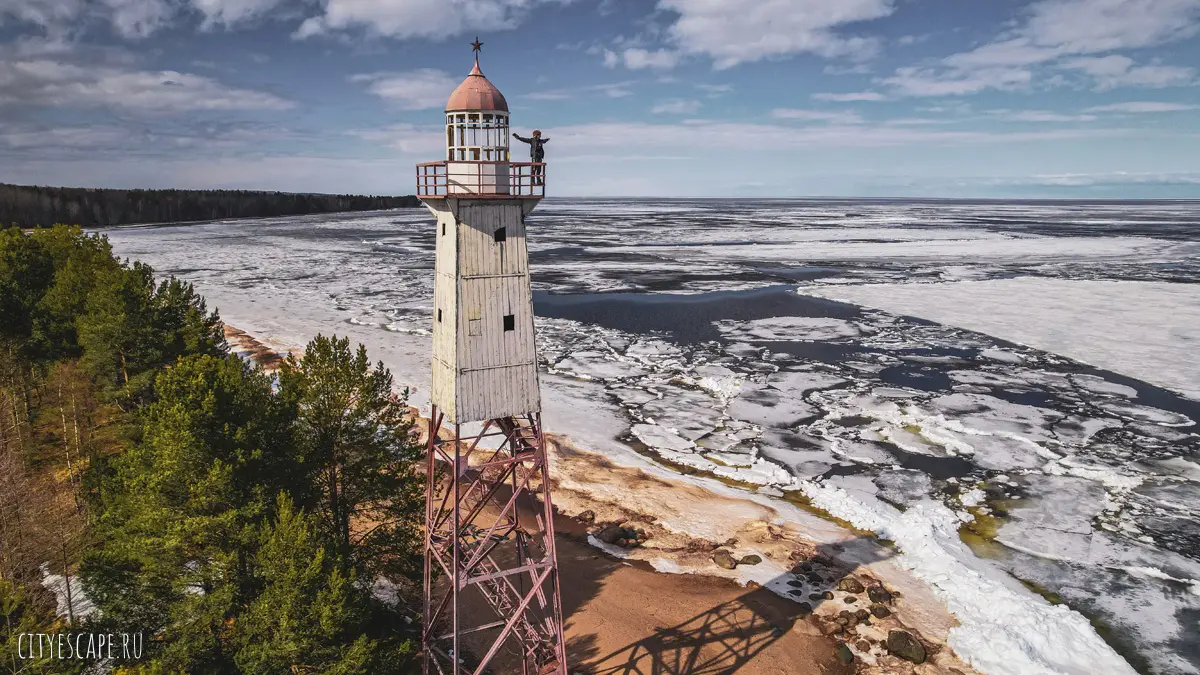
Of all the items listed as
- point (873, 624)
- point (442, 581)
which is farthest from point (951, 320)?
point (442, 581)

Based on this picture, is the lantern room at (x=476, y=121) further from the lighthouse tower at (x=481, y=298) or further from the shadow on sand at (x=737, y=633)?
the shadow on sand at (x=737, y=633)

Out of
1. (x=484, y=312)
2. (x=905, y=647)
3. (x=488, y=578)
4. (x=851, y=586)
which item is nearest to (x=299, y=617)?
(x=488, y=578)

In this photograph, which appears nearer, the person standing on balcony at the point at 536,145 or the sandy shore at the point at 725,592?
the person standing on balcony at the point at 536,145

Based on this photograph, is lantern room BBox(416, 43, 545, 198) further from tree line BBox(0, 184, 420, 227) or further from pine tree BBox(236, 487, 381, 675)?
tree line BBox(0, 184, 420, 227)

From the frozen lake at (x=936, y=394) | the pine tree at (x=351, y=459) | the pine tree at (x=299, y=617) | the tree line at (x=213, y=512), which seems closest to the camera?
the pine tree at (x=299, y=617)

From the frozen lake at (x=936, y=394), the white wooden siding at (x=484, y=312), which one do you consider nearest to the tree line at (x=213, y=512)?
the white wooden siding at (x=484, y=312)

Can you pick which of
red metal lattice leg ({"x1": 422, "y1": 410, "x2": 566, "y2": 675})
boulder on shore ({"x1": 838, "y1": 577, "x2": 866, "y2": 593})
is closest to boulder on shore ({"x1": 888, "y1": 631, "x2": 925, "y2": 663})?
boulder on shore ({"x1": 838, "y1": 577, "x2": 866, "y2": 593})
